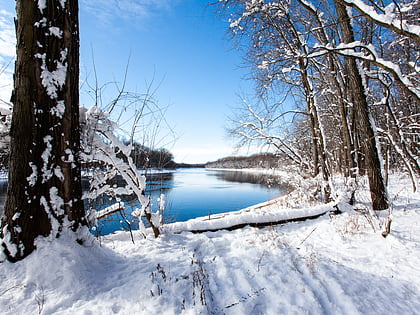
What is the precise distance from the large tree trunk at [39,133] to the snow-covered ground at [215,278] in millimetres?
243

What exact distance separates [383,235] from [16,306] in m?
4.47

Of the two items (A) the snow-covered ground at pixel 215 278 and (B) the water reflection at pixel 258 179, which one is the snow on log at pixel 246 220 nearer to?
(A) the snow-covered ground at pixel 215 278

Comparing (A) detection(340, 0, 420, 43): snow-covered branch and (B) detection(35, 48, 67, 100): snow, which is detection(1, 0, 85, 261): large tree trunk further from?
(A) detection(340, 0, 420, 43): snow-covered branch

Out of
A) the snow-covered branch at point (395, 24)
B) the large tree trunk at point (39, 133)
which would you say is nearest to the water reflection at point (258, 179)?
the snow-covered branch at point (395, 24)

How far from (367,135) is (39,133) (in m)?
6.05

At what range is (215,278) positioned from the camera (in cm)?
216

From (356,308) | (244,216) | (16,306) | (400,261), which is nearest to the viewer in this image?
(16,306)

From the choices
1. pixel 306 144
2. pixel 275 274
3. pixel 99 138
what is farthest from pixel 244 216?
pixel 306 144

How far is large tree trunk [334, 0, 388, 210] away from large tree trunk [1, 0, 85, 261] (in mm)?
5552

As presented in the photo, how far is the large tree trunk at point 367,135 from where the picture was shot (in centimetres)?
458

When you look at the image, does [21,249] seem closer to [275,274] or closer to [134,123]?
[134,123]

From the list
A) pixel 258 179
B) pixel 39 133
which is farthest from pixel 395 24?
pixel 258 179

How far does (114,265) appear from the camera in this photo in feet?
7.72

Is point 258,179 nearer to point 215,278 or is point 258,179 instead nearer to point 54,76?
point 215,278
